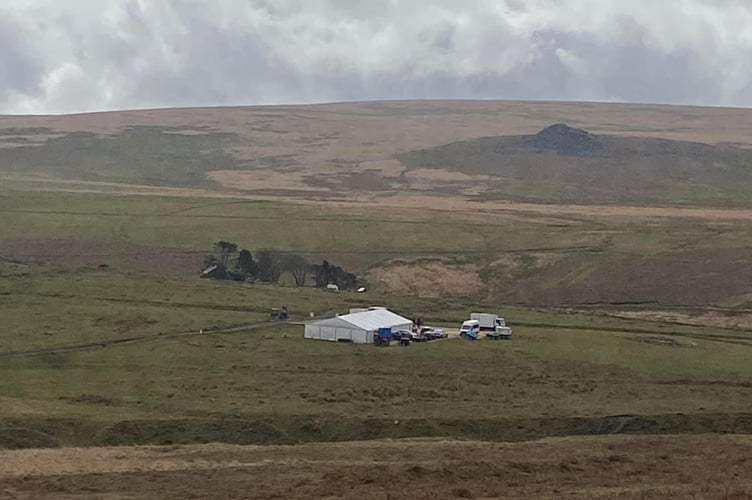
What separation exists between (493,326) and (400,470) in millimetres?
45001

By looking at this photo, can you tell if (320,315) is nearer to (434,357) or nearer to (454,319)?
(454,319)

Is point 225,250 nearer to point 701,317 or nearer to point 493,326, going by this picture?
point 701,317

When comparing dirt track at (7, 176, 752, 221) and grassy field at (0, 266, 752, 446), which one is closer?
grassy field at (0, 266, 752, 446)

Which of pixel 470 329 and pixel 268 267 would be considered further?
pixel 268 267

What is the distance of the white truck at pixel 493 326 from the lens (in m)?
82.3

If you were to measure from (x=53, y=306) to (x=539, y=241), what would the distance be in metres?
65.9

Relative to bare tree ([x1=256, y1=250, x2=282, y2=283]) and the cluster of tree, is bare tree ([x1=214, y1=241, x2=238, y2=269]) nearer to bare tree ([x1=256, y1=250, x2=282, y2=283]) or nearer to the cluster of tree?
the cluster of tree

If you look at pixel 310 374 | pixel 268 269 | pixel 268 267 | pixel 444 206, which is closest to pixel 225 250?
pixel 268 267

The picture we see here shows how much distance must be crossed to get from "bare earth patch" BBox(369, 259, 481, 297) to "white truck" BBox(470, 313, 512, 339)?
33.3m

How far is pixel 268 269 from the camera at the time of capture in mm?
120312

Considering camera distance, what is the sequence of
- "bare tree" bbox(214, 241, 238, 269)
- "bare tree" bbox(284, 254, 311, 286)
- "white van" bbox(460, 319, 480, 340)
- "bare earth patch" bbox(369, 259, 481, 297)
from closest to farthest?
1. "white van" bbox(460, 319, 480, 340)
2. "bare earth patch" bbox(369, 259, 481, 297)
3. "bare tree" bbox(284, 254, 311, 286)
4. "bare tree" bbox(214, 241, 238, 269)

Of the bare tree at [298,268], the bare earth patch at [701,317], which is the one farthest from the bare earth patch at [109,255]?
the bare earth patch at [701,317]

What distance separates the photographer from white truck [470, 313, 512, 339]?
82294 millimetres

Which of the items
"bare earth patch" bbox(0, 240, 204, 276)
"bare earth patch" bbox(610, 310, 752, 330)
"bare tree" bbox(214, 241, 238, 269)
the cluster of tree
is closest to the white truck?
"bare earth patch" bbox(610, 310, 752, 330)
